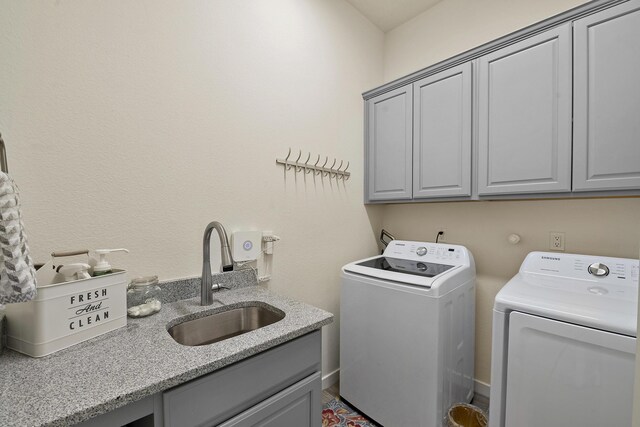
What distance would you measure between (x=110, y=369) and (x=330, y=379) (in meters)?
1.67

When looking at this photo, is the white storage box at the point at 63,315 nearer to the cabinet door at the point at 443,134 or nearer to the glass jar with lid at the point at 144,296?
the glass jar with lid at the point at 144,296

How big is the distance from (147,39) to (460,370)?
94.5 inches

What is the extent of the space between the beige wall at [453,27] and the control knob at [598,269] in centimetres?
146

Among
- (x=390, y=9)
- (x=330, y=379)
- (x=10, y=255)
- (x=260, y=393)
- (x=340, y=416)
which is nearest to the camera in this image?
(x=10, y=255)

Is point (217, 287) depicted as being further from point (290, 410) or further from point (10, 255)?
point (10, 255)

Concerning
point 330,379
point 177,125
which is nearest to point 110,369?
point 177,125

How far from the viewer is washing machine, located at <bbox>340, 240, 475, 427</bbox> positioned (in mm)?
1419

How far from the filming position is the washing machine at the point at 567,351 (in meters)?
0.96

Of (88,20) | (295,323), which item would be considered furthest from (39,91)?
(295,323)

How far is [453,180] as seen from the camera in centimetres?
174

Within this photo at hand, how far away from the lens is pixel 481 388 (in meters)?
1.89

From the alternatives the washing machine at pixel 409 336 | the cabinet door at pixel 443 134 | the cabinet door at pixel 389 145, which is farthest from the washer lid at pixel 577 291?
the cabinet door at pixel 389 145

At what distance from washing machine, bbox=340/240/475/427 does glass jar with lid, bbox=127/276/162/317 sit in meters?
1.08

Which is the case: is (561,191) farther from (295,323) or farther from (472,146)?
(295,323)
